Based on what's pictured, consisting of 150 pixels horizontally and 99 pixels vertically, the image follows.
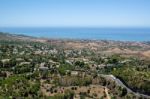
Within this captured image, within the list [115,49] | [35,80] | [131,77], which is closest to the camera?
[35,80]

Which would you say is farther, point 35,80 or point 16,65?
point 16,65

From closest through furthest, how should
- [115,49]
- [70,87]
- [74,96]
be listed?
1. [74,96]
2. [70,87]
3. [115,49]

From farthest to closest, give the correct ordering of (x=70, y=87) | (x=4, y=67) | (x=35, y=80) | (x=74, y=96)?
(x=4, y=67), (x=35, y=80), (x=70, y=87), (x=74, y=96)

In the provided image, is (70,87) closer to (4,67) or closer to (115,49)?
(4,67)

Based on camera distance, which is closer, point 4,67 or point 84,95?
point 84,95

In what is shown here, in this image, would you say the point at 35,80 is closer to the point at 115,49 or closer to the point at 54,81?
the point at 54,81

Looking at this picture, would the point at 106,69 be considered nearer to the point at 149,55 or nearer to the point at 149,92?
the point at 149,92

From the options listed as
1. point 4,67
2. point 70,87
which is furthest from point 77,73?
point 4,67

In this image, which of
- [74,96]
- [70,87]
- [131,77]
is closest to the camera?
[74,96]

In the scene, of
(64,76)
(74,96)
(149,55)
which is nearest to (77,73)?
(64,76)
